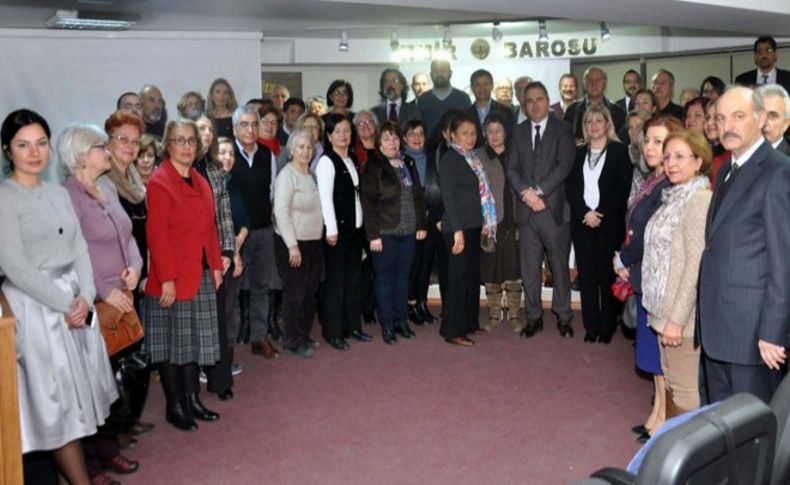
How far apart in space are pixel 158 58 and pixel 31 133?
560 centimetres

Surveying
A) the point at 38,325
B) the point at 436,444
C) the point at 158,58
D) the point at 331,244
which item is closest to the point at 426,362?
the point at 331,244

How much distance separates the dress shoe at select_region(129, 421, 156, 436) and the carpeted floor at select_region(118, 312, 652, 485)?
4 cm

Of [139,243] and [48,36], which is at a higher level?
[48,36]

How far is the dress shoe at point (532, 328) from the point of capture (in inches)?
240

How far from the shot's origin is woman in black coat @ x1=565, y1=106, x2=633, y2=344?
5715mm

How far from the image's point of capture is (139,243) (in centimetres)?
428

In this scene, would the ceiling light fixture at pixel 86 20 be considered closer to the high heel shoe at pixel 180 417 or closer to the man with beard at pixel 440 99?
the man with beard at pixel 440 99

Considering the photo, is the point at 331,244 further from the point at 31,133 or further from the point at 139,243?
the point at 31,133

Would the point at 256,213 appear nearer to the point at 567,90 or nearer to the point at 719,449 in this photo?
the point at 567,90

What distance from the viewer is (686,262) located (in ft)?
11.5

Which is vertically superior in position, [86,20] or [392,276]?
[86,20]

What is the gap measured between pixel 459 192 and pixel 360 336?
4.00 feet

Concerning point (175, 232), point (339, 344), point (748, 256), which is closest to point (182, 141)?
point (175, 232)

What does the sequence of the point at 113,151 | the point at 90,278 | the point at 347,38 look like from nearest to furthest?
the point at 90,278, the point at 113,151, the point at 347,38
